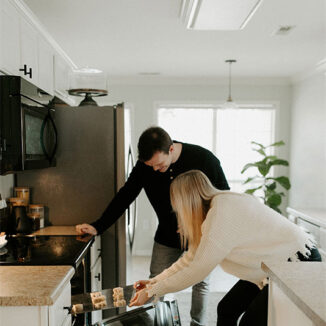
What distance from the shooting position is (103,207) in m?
2.60

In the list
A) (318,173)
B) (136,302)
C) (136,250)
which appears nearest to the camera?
(136,302)

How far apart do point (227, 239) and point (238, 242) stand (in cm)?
6

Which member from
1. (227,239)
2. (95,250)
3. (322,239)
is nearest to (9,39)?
(95,250)

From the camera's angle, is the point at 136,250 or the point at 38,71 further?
the point at 136,250

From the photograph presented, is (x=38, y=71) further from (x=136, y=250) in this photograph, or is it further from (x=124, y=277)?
(x=136, y=250)

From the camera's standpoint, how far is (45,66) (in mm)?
2951

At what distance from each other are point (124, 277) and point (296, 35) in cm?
240

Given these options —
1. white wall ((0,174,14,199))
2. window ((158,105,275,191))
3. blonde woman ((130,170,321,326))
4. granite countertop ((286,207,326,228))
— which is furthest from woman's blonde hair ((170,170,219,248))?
window ((158,105,275,191))

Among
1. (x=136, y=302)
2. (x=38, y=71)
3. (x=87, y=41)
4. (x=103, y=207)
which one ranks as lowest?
(x=136, y=302)

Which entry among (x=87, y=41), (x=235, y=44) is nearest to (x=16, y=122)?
(x=87, y=41)

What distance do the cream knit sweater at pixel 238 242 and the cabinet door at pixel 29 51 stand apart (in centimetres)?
162

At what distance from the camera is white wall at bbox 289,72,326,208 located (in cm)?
404

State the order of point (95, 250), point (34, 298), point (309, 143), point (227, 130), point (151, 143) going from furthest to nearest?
point (227, 130) < point (309, 143) < point (95, 250) < point (151, 143) < point (34, 298)

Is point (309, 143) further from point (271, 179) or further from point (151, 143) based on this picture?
point (151, 143)
